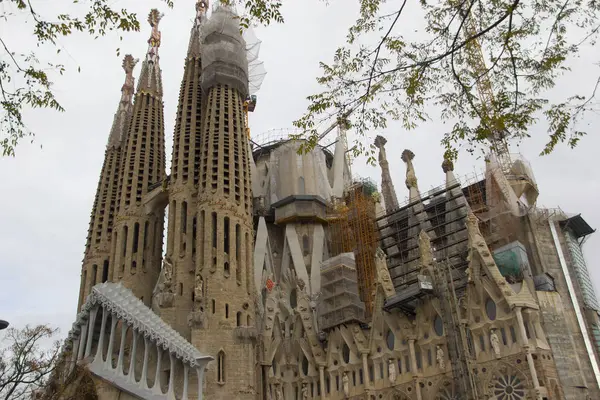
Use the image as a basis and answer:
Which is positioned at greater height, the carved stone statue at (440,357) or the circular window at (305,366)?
the circular window at (305,366)

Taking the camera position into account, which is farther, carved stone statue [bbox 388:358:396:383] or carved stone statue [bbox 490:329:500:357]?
carved stone statue [bbox 388:358:396:383]

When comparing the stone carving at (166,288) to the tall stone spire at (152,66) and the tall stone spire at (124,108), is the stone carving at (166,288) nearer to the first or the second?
the tall stone spire at (124,108)

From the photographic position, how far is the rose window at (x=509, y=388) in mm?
24141

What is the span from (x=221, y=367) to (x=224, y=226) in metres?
7.47

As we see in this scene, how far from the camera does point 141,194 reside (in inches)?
1473

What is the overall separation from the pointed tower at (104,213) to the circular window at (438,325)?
1937cm

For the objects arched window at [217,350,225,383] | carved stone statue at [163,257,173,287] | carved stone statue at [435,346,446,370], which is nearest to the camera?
carved stone statue at [435,346,446,370]

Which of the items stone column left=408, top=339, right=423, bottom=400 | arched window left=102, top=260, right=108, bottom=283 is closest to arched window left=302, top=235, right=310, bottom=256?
stone column left=408, top=339, right=423, bottom=400

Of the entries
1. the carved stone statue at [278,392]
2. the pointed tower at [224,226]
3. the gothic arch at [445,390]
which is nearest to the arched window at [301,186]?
the pointed tower at [224,226]

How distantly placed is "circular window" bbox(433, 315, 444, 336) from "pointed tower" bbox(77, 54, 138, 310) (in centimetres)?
1937

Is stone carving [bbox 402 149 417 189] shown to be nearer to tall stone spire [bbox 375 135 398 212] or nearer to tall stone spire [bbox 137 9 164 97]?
tall stone spire [bbox 375 135 398 212]

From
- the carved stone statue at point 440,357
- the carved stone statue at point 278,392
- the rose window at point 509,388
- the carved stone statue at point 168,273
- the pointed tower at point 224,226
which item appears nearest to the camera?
the rose window at point 509,388

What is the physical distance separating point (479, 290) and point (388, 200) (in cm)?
1836

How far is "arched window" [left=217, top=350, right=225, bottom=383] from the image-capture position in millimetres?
27438
